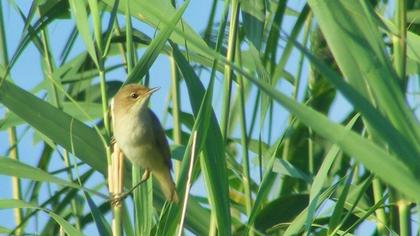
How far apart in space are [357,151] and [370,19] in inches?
14.5

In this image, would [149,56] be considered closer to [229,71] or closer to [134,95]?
[229,71]

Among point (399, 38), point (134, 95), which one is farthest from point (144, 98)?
point (399, 38)

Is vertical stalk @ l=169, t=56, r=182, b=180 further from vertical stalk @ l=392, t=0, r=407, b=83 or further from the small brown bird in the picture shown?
vertical stalk @ l=392, t=0, r=407, b=83

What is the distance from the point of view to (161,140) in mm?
2795

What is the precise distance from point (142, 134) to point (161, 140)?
0.06m

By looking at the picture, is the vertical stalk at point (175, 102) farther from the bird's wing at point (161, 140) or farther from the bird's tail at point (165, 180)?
the bird's tail at point (165, 180)

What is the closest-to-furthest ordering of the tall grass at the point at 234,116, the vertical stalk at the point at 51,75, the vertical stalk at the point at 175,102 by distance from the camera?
1. the tall grass at the point at 234,116
2. the vertical stalk at the point at 51,75
3. the vertical stalk at the point at 175,102

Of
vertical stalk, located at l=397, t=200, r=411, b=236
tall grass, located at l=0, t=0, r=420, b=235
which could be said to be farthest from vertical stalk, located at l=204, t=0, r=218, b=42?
vertical stalk, located at l=397, t=200, r=411, b=236

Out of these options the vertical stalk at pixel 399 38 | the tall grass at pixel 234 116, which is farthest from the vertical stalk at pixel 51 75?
the vertical stalk at pixel 399 38

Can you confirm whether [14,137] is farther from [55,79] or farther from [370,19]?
[370,19]

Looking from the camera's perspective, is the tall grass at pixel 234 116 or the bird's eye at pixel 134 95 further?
the bird's eye at pixel 134 95

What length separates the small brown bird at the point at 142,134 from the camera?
8.43 feet

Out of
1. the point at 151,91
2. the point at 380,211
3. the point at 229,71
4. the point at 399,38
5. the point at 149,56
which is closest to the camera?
the point at 399,38

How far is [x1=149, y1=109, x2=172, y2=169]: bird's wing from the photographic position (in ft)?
Answer: 8.91
